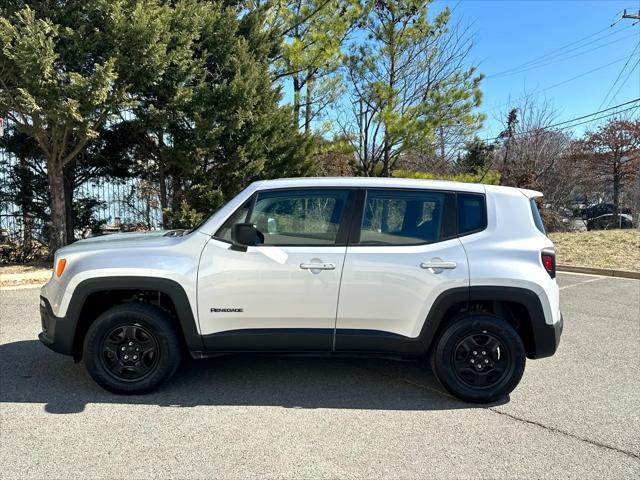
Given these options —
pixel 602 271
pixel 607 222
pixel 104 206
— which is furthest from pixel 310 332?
pixel 607 222

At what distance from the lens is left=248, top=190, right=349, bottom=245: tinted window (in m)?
3.98

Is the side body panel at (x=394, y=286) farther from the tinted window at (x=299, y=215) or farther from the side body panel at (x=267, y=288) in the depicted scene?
the tinted window at (x=299, y=215)

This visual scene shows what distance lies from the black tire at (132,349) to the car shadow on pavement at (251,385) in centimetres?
14

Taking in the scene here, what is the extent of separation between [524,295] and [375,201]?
1346 mm

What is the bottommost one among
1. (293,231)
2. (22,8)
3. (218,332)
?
(218,332)

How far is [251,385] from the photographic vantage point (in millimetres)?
4242

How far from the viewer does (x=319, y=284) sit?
384 centimetres

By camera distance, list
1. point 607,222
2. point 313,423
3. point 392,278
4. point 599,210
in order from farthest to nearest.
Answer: point 599,210 → point 607,222 → point 392,278 → point 313,423

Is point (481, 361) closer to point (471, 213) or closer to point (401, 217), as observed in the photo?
point (471, 213)

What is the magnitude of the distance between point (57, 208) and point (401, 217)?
923 centimetres

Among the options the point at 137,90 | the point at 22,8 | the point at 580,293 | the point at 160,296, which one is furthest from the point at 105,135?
the point at 580,293

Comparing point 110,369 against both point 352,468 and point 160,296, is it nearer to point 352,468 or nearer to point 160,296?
point 160,296

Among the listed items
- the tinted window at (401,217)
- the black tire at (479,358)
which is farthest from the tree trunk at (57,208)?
the black tire at (479,358)

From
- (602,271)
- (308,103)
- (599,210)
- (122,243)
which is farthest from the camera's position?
(599,210)
